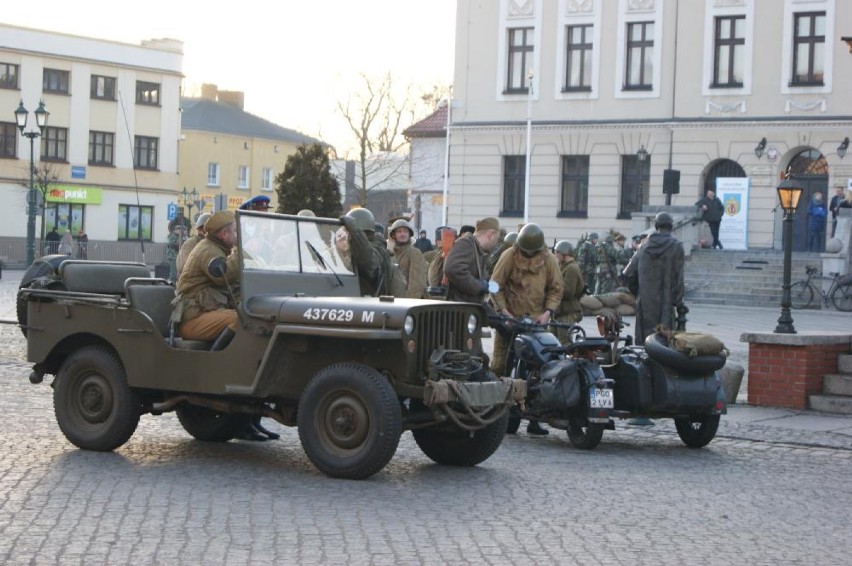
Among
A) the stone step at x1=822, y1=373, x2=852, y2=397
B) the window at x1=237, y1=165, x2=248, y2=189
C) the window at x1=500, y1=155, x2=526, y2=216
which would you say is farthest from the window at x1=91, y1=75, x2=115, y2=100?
the stone step at x1=822, y1=373, x2=852, y2=397

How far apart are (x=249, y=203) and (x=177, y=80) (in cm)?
6578

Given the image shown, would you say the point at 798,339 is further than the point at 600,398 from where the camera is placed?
Yes

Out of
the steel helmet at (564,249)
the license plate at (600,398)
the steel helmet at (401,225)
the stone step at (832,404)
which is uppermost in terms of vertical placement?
the steel helmet at (401,225)

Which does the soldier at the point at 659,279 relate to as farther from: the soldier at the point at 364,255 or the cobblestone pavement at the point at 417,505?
the soldier at the point at 364,255

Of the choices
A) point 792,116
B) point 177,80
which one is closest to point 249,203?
point 792,116

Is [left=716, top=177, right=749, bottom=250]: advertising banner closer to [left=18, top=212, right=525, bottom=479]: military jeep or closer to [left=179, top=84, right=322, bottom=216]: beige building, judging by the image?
Result: [left=18, top=212, right=525, bottom=479]: military jeep

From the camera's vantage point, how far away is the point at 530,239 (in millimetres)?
13008

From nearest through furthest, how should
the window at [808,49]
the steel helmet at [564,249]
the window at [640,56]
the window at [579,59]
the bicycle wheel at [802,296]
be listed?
the steel helmet at [564,249] → the bicycle wheel at [802,296] → the window at [808,49] → the window at [640,56] → the window at [579,59]

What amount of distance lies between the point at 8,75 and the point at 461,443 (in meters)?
63.1

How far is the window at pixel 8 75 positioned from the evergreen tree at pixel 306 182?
2657 cm

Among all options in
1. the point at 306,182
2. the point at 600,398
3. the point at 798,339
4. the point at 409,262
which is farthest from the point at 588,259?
the point at 600,398

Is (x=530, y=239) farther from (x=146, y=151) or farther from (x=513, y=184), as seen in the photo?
(x=146, y=151)

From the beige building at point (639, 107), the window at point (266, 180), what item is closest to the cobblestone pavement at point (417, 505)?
the beige building at point (639, 107)

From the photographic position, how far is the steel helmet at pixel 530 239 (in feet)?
42.7
